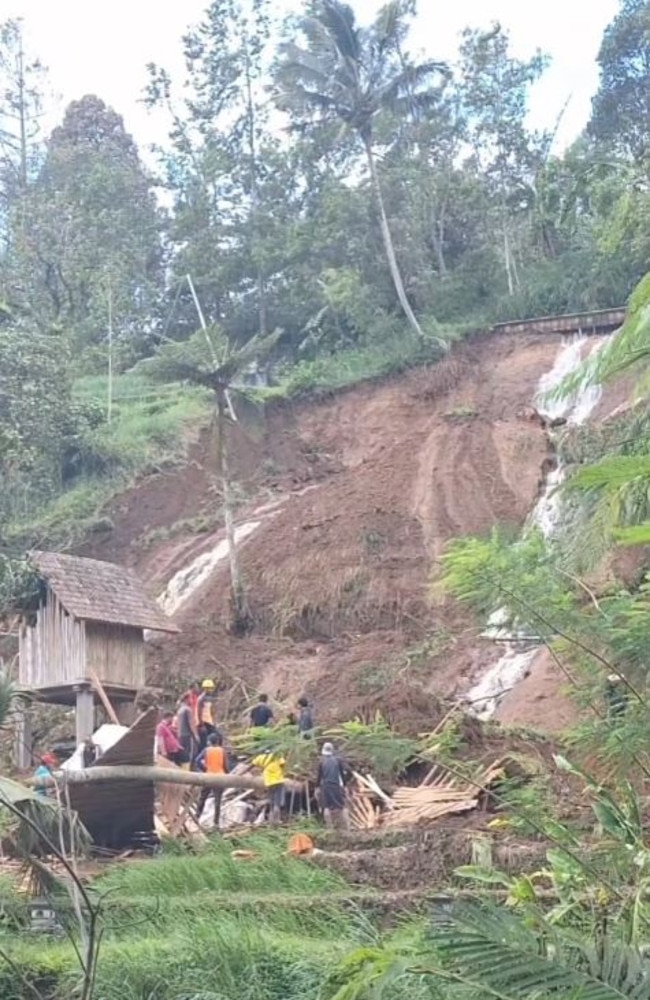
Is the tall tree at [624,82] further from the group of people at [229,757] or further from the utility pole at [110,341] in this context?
the group of people at [229,757]

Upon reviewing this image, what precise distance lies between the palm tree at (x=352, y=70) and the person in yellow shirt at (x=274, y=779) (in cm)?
2506

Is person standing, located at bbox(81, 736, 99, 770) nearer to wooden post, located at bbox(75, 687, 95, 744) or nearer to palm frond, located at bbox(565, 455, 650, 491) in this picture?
wooden post, located at bbox(75, 687, 95, 744)

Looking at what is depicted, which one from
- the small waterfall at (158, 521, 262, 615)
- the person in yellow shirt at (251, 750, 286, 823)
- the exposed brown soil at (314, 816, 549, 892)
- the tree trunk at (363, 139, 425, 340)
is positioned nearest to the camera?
the exposed brown soil at (314, 816, 549, 892)

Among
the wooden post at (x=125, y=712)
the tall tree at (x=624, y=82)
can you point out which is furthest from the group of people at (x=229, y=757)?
the tall tree at (x=624, y=82)

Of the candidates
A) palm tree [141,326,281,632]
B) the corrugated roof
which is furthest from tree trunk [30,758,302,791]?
palm tree [141,326,281,632]

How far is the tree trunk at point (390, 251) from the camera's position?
126 feet

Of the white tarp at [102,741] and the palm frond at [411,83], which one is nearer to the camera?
the white tarp at [102,741]

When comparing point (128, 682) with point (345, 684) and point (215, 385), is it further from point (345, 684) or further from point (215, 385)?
point (215, 385)

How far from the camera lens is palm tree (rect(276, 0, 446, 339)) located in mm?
39812

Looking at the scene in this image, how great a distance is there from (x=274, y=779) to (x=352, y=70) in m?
28.7

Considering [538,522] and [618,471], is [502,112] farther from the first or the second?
[618,471]

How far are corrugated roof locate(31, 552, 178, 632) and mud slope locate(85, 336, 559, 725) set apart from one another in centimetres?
344

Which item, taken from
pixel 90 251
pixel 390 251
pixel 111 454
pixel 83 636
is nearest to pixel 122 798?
pixel 83 636

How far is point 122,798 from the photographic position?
14.2 metres
